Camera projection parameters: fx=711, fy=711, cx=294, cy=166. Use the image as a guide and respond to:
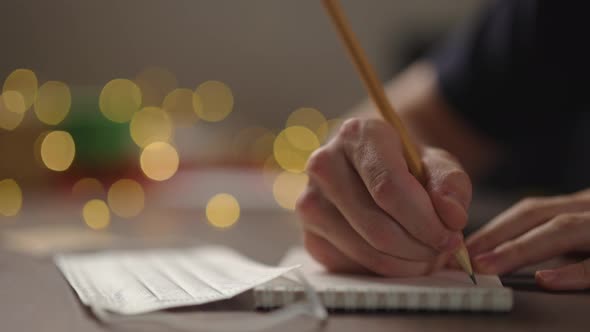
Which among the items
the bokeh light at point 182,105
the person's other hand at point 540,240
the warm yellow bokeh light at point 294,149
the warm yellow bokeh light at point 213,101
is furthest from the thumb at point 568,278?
the warm yellow bokeh light at point 213,101

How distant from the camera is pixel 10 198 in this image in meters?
1.32

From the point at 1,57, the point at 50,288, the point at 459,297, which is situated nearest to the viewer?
A: the point at 459,297

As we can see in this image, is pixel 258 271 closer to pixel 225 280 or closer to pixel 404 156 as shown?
pixel 225 280

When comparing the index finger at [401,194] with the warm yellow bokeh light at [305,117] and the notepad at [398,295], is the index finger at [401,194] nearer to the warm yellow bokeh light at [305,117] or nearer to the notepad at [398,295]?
the notepad at [398,295]

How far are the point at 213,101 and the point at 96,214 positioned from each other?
1377mm

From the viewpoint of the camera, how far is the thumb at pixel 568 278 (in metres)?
0.50

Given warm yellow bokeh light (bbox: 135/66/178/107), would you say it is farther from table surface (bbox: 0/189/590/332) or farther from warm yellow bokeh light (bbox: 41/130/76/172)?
table surface (bbox: 0/189/590/332)

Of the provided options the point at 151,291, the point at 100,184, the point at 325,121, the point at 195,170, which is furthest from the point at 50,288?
the point at 325,121

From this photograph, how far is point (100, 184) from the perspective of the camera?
1.44 meters

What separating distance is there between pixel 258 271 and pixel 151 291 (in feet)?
0.28

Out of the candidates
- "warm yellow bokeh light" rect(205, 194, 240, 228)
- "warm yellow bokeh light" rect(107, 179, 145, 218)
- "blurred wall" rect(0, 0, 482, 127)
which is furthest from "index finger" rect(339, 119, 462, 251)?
"blurred wall" rect(0, 0, 482, 127)

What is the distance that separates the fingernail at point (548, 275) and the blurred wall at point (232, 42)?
2.04m

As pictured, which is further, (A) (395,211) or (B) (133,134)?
(B) (133,134)

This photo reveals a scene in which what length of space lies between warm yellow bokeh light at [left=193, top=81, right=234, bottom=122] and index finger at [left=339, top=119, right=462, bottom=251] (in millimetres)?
1778
